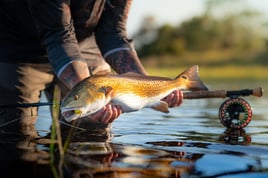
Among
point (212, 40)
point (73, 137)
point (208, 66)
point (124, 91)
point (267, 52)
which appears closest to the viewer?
point (124, 91)

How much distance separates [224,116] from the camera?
20.9ft

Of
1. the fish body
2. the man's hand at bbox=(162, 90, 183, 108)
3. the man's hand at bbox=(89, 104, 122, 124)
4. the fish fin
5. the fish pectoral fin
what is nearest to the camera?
the fish body

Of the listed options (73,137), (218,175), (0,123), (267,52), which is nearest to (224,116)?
(73,137)

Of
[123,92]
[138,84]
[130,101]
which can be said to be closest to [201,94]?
[138,84]

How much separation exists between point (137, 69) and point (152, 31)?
2725 inches

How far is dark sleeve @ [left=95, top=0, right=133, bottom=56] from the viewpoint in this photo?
609 cm

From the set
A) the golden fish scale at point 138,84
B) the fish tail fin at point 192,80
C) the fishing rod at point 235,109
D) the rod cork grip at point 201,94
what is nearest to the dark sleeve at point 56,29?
the golden fish scale at point 138,84

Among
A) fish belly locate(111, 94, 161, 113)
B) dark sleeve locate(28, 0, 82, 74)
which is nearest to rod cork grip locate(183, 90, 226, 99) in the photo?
fish belly locate(111, 94, 161, 113)

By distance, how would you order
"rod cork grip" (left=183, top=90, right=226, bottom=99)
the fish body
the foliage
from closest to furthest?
the fish body → "rod cork grip" (left=183, top=90, right=226, bottom=99) → the foliage

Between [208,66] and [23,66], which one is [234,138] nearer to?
[23,66]

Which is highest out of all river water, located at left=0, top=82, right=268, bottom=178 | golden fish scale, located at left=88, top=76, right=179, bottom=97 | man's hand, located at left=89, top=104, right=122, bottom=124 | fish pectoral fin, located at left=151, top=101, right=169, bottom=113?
golden fish scale, located at left=88, top=76, right=179, bottom=97

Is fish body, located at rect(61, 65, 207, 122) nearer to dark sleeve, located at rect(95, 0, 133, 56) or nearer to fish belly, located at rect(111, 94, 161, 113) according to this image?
fish belly, located at rect(111, 94, 161, 113)

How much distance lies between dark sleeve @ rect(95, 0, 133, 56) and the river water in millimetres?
852

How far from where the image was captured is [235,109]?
641 cm
